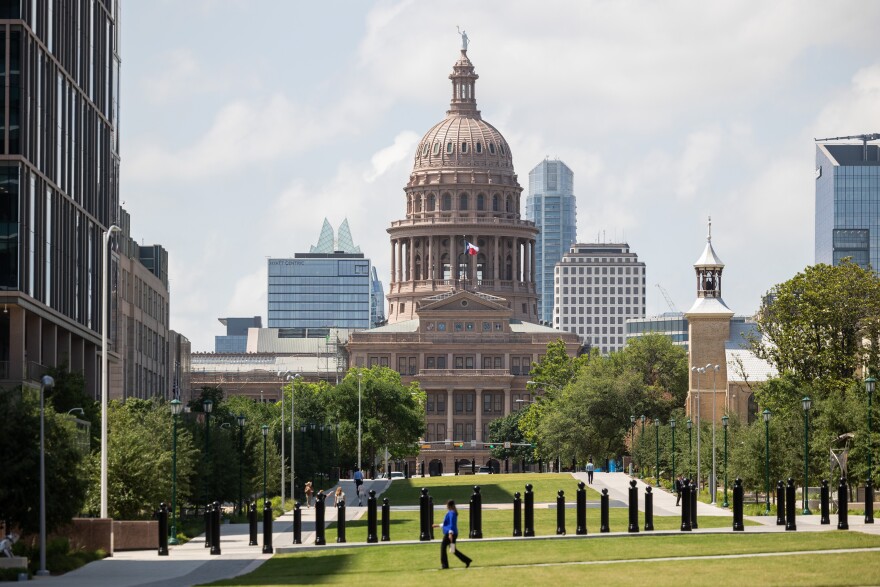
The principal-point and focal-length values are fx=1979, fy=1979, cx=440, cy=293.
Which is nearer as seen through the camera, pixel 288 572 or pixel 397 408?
pixel 288 572

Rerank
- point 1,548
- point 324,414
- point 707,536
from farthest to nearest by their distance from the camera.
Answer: point 324,414, point 707,536, point 1,548

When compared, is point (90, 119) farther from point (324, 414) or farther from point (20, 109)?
point (324, 414)

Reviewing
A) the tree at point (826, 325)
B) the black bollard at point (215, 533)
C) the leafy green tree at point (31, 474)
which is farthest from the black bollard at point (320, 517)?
the tree at point (826, 325)

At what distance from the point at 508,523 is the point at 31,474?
25209 mm

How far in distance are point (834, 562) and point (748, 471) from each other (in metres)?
49.1

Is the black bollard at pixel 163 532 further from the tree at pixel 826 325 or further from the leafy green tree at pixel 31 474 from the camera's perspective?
the tree at pixel 826 325

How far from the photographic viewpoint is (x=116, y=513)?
71.9m

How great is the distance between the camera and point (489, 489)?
124812mm

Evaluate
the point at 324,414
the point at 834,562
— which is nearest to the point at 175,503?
the point at 834,562

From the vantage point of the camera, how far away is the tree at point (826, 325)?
110750mm

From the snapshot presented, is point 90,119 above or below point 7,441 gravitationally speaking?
above

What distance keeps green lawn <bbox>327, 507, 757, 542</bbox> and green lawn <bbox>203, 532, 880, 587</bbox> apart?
21.1 ft

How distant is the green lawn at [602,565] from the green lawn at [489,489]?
44.2 meters

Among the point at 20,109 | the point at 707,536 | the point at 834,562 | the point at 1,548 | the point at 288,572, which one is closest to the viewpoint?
the point at 834,562
